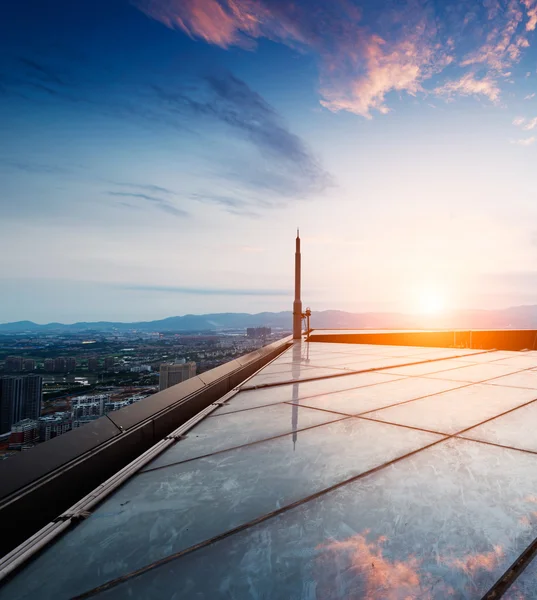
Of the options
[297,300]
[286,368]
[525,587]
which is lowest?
[286,368]

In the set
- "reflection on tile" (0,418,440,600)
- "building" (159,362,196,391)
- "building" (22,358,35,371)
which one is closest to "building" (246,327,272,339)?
"building" (22,358,35,371)

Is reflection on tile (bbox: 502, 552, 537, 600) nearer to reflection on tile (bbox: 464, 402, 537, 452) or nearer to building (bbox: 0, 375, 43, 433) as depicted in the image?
reflection on tile (bbox: 464, 402, 537, 452)

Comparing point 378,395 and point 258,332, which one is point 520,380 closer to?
point 378,395

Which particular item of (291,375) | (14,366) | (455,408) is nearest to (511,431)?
(455,408)

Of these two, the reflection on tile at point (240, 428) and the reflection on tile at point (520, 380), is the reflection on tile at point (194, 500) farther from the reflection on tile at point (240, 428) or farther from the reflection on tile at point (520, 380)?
the reflection on tile at point (520, 380)

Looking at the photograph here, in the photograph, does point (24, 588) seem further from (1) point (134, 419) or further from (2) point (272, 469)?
(1) point (134, 419)

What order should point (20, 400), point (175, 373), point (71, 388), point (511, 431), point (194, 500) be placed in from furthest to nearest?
point (71, 388), point (20, 400), point (175, 373), point (511, 431), point (194, 500)

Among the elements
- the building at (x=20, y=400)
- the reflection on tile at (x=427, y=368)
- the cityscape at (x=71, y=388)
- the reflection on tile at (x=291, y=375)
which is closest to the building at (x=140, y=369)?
the cityscape at (x=71, y=388)
